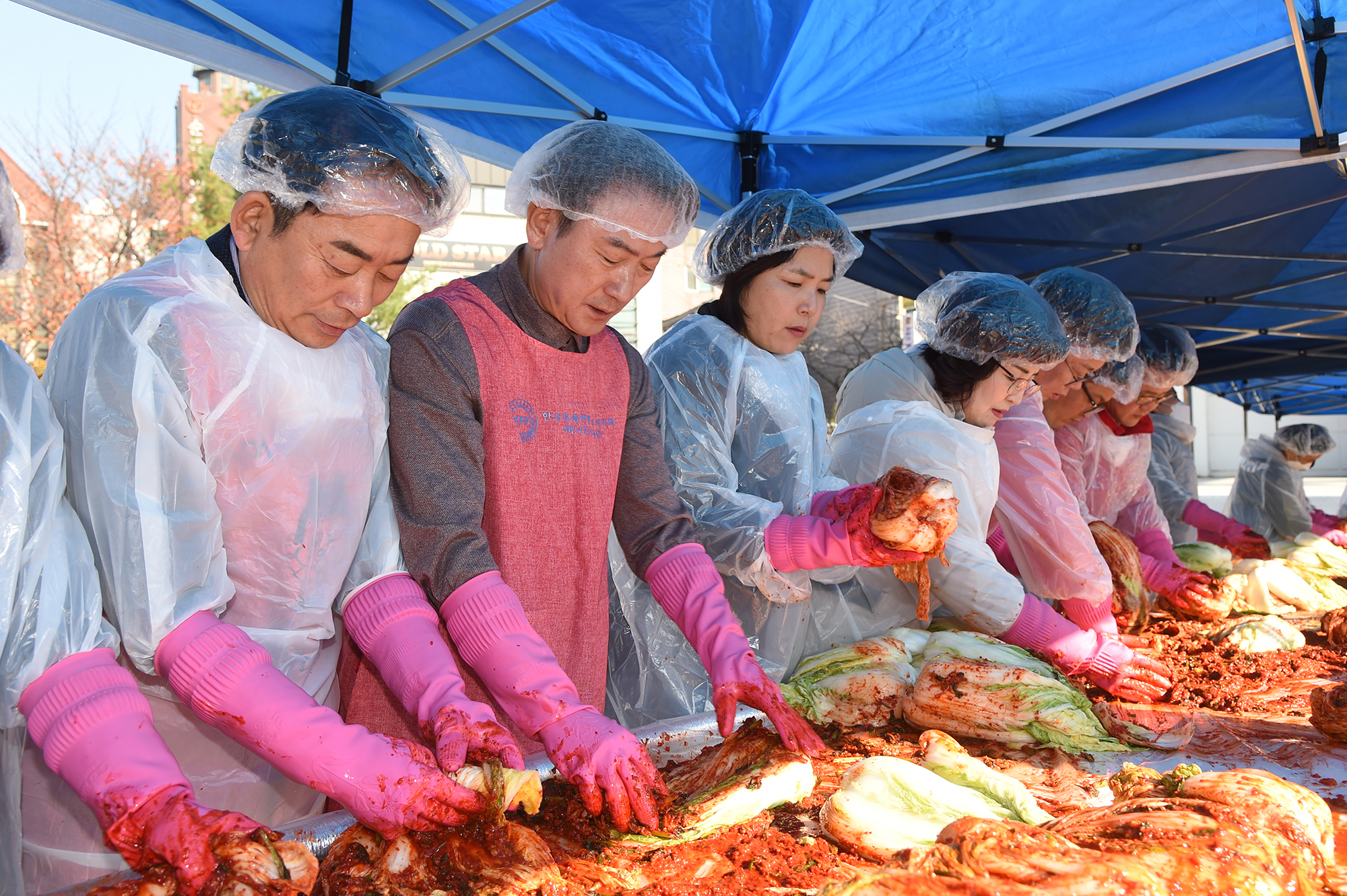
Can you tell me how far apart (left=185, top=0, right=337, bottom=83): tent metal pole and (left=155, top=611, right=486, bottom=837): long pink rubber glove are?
7.10ft

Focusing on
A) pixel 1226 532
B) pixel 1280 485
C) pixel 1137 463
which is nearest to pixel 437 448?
pixel 1137 463

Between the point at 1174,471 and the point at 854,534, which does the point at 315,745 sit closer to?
the point at 854,534

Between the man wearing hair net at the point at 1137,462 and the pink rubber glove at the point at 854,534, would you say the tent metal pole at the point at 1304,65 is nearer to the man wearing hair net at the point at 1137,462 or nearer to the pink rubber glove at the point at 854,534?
the man wearing hair net at the point at 1137,462

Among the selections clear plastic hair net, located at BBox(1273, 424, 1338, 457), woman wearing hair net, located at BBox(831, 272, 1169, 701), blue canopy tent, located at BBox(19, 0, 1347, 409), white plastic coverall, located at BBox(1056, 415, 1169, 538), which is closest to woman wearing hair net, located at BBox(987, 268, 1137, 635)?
woman wearing hair net, located at BBox(831, 272, 1169, 701)

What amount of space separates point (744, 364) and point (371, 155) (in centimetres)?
120

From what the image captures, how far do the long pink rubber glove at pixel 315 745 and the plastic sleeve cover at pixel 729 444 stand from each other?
3.54ft

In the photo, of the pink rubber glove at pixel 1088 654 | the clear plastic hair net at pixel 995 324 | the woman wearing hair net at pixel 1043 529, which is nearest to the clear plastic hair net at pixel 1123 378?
the woman wearing hair net at pixel 1043 529

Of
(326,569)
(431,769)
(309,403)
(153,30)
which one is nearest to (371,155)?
(309,403)

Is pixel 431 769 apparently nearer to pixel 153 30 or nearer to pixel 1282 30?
pixel 153 30

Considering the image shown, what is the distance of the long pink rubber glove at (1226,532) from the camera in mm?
5086

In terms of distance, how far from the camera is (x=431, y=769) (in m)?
1.34

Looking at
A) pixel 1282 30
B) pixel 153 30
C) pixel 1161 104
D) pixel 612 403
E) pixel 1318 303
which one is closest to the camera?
pixel 612 403

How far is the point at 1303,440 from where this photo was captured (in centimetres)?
782

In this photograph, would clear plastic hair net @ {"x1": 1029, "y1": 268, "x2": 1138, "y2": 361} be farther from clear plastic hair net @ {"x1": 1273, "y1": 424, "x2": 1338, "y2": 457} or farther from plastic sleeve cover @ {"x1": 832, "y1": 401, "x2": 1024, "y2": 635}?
clear plastic hair net @ {"x1": 1273, "y1": 424, "x2": 1338, "y2": 457}
